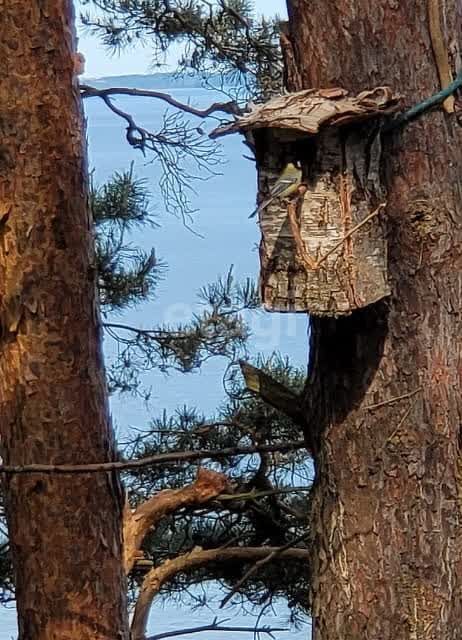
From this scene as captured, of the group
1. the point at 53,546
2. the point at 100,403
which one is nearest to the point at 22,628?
the point at 53,546

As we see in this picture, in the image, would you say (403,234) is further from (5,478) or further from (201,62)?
(201,62)

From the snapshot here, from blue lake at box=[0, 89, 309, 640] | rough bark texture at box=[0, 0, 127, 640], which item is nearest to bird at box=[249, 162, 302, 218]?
rough bark texture at box=[0, 0, 127, 640]

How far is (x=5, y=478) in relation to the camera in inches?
51.6

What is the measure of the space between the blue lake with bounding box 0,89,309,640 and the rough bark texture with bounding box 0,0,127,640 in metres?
0.52

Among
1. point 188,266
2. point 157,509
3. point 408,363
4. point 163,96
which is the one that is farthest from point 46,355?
point 188,266

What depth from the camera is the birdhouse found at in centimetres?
77

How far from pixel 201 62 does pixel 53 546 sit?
1016mm

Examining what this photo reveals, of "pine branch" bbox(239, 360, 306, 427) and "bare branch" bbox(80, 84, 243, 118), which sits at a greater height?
"bare branch" bbox(80, 84, 243, 118)

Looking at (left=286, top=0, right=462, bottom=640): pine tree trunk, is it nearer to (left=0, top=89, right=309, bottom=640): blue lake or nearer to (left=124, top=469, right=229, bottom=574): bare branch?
(left=124, top=469, right=229, bottom=574): bare branch

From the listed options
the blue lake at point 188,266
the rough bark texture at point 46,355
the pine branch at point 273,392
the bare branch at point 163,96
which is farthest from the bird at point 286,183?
the blue lake at point 188,266

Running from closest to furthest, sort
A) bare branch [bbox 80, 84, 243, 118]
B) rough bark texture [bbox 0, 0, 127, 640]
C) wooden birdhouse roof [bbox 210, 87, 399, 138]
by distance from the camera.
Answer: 1. wooden birdhouse roof [bbox 210, 87, 399, 138]
2. rough bark texture [bbox 0, 0, 127, 640]
3. bare branch [bbox 80, 84, 243, 118]

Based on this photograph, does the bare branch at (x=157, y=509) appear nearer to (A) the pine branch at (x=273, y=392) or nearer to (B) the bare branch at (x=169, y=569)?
(B) the bare branch at (x=169, y=569)

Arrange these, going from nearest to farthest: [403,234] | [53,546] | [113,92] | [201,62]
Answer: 1. [403,234]
2. [53,546]
3. [113,92]
4. [201,62]

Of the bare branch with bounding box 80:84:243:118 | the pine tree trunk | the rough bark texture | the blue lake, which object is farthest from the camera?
the blue lake
